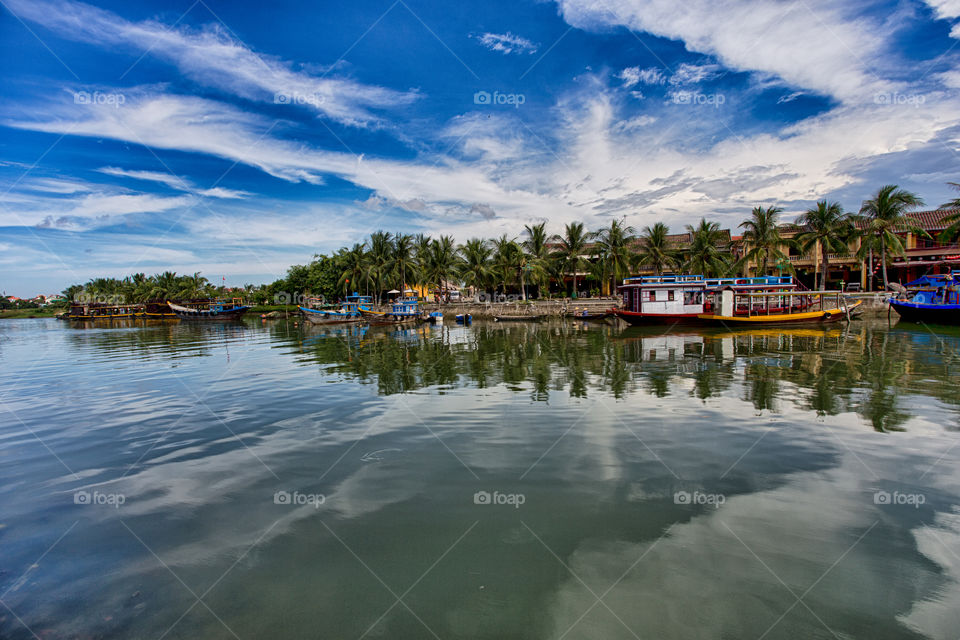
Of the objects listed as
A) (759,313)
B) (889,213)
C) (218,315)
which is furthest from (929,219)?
(218,315)

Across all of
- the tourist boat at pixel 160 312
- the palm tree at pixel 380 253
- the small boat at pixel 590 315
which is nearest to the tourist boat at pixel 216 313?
the tourist boat at pixel 160 312

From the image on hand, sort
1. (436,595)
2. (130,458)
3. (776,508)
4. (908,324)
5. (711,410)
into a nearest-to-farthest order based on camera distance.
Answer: (436,595), (776,508), (130,458), (711,410), (908,324)

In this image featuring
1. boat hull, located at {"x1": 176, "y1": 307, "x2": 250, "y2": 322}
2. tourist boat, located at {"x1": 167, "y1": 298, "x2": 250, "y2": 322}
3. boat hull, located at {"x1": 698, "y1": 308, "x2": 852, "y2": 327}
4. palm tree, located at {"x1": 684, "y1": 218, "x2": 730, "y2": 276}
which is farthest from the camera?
tourist boat, located at {"x1": 167, "y1": 298, "x2": 250, "y2": 322}

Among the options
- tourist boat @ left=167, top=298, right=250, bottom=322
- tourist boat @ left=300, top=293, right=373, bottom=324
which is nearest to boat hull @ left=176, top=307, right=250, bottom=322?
tourist boat @ left=167, top=298, right=250, bottom=322

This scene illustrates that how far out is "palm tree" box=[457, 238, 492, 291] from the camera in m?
60.9

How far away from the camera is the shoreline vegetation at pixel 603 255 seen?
4650cm

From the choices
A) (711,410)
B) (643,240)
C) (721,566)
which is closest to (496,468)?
(721,566)

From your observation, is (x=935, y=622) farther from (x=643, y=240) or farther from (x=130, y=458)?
(x=643, y=240)

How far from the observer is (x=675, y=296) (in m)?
37.4

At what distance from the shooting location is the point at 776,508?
5941 mm

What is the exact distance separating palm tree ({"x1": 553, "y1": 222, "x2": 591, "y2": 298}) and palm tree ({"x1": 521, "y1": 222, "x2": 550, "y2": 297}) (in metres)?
2.03

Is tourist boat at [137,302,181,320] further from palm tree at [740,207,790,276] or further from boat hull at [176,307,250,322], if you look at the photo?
palm tree at [740,207,790,276]

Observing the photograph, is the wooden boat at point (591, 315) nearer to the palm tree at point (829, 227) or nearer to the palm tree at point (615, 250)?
the palm tree at point (615, 250)

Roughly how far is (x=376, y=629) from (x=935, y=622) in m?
5.13
